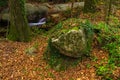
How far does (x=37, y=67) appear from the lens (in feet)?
24.7

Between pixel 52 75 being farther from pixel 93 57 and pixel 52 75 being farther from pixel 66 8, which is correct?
pixel 66 8

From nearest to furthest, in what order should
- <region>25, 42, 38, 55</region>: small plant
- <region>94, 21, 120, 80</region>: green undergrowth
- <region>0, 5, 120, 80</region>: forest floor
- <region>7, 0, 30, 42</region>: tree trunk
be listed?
<region>94, 21, 120, 80</region>: green undergrowth → <region>0, 5, 120, 80</region>: forest floor → <region>25, 42, 38, 55</region>: small plant → <region>7, 0, 30, 42</region>: tree trunk

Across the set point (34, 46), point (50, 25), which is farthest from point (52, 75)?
point (50, 25)

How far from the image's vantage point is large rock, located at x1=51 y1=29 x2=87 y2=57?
24.1 ft

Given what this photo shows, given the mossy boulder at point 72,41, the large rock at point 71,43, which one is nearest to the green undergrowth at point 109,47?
the mossy boulder at point 72,41

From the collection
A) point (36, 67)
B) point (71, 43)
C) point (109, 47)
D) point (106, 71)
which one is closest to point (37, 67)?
point (36, 67)

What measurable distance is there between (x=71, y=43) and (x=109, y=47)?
62.1 inches

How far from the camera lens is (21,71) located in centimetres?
734

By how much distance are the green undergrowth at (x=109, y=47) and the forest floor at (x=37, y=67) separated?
0.16 m

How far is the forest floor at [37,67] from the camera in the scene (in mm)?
7109

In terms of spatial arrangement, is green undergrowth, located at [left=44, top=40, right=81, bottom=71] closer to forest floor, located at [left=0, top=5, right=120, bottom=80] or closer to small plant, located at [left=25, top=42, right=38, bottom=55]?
forest floor, located at [left=0, top=5, right=120, bottom=80]

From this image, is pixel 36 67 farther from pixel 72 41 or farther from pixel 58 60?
pixel 72 41

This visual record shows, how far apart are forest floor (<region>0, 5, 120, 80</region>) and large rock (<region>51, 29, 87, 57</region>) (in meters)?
0.49

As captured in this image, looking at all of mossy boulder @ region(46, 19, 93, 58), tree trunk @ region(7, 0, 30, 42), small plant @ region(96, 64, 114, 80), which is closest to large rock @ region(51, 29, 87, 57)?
mossy boulder @ region(46, 19, 93, 58)
